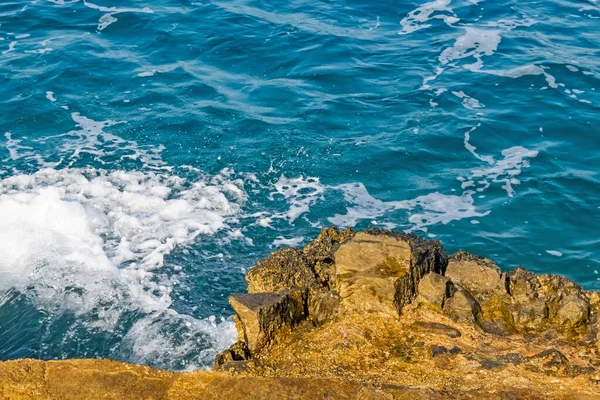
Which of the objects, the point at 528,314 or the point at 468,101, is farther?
the point at 468,101

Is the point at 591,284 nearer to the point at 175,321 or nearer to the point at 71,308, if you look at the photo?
the point at 175,321

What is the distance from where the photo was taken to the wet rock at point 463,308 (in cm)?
991

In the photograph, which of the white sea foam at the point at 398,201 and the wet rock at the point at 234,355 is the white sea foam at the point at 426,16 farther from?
the wet rock at the point at 234,355

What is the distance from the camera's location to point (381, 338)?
31.0ft

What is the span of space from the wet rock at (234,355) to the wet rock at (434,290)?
2.54 m

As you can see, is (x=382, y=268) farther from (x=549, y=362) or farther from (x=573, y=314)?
(x=573, y=314)

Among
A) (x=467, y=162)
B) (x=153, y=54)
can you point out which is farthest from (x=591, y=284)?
(x=153, y=54)

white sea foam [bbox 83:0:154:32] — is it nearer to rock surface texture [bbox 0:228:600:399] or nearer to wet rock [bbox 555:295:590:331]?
rock surface texture [bbox 0:228:600:399]

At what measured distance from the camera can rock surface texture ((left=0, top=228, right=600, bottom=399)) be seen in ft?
27.0

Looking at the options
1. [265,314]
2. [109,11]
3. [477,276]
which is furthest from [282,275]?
[109,11]

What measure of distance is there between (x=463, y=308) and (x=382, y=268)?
1.24m

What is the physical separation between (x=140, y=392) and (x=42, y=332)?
187 inches

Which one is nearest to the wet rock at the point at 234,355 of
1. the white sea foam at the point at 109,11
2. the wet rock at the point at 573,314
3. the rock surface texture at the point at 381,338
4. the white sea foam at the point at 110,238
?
the rock surface texture at the point at 381,338

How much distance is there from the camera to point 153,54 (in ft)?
79.3
